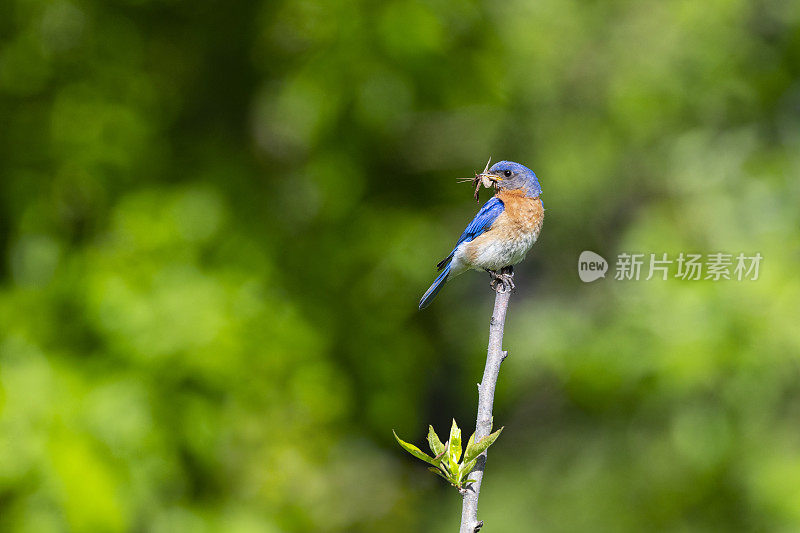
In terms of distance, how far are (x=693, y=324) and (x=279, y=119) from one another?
303 centimetres

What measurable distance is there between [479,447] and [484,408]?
5 cm

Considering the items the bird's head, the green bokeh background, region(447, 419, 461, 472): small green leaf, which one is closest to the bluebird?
the bird's head

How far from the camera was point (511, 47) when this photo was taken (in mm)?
5441

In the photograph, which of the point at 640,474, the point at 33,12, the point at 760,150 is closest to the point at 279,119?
the point at 33,12

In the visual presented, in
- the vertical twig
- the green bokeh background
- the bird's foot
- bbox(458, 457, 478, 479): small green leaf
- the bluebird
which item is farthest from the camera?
the green bokeh background

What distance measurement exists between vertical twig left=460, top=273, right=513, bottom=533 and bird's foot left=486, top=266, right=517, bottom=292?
0.33 feet

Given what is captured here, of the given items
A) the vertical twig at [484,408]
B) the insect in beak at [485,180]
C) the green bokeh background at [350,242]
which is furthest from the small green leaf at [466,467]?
the green bokeh background at [350,242]

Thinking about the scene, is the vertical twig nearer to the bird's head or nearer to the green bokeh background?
the bird's head

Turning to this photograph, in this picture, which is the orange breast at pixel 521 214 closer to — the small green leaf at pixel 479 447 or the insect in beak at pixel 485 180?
the insect in beak at pixel 485 180

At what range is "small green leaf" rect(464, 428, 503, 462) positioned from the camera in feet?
2.66

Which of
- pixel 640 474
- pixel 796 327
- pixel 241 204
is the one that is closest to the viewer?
pixel 796 327

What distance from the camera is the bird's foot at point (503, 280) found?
1.03 meters

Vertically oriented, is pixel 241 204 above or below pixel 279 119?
below

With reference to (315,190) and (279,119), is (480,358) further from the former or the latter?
(279,119)
